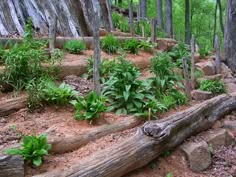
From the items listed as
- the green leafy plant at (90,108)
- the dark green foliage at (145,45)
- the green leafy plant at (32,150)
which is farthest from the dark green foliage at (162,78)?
the green leafy plant at (32,150)

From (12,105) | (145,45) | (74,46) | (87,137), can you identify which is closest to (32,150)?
(87,137)

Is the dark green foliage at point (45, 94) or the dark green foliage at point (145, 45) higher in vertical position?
the dark green foliage at point (145, 45)

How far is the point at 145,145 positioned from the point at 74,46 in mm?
3475

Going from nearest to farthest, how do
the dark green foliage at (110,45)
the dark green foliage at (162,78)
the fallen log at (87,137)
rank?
the fallen log at (87,137) → the dark green foliage at (162,78) → the dark green foliage at (110,45)

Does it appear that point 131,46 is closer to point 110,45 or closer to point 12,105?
point 110,45

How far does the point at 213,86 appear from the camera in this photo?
6.82 meters

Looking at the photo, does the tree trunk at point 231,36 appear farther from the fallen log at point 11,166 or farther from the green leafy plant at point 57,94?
the fallen log at point 11,166

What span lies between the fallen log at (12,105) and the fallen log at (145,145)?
5.13 ft

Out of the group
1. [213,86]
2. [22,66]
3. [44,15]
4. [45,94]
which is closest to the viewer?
[45,94]

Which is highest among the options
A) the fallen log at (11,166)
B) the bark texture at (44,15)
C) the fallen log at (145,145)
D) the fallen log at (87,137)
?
the bark texture at (44,15)

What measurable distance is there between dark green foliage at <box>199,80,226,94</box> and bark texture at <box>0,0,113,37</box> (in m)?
2.81

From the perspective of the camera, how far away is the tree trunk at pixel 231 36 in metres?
8.45

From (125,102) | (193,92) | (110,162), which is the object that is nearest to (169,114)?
(125,102)

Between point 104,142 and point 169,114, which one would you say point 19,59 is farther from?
point 169,114
